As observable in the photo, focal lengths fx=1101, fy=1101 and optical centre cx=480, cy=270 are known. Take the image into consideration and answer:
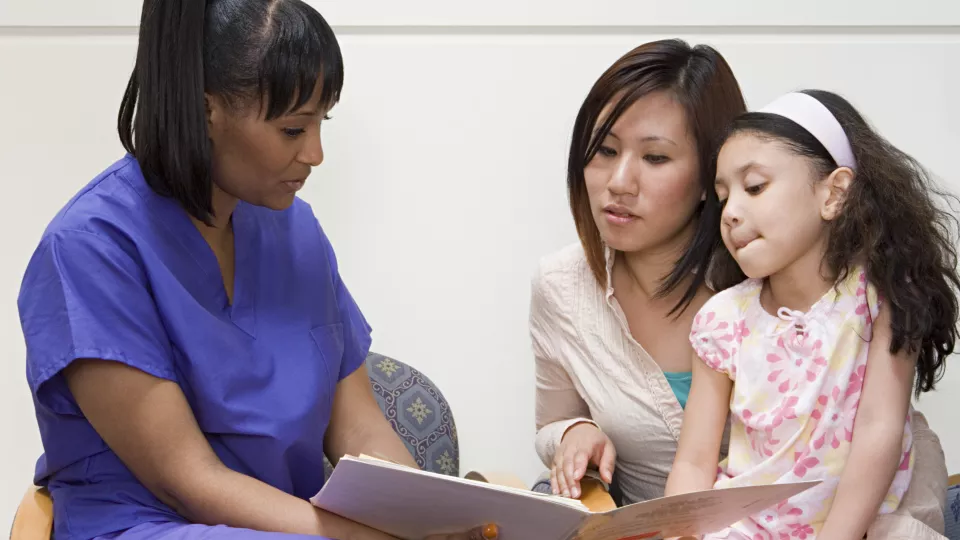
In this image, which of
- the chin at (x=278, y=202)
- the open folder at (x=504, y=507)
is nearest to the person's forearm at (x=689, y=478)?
the open folder at (x=504, y=507)

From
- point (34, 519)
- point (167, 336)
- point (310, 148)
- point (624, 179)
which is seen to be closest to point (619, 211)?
point (624, 179)

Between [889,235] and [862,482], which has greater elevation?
[889,235]

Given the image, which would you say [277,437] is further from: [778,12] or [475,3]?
[778,12]

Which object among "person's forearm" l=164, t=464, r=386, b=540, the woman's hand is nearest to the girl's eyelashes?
the woman's hand

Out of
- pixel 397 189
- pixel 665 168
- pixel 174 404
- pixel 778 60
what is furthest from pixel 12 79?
pixel 778 60

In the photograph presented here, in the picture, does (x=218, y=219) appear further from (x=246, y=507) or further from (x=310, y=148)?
(x=246, y=507)

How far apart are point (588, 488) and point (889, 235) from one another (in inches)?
23.4

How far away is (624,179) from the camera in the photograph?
5.76 feet

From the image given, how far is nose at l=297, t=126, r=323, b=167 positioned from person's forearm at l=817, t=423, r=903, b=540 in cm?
87

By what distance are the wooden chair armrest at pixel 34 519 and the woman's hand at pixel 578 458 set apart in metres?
0.74

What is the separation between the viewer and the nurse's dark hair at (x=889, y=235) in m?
1.56

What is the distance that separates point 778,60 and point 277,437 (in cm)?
145

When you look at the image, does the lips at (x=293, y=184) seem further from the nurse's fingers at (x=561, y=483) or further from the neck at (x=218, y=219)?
the nurse's fingers at (x=561, y=483)

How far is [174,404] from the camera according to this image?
1464 mm
